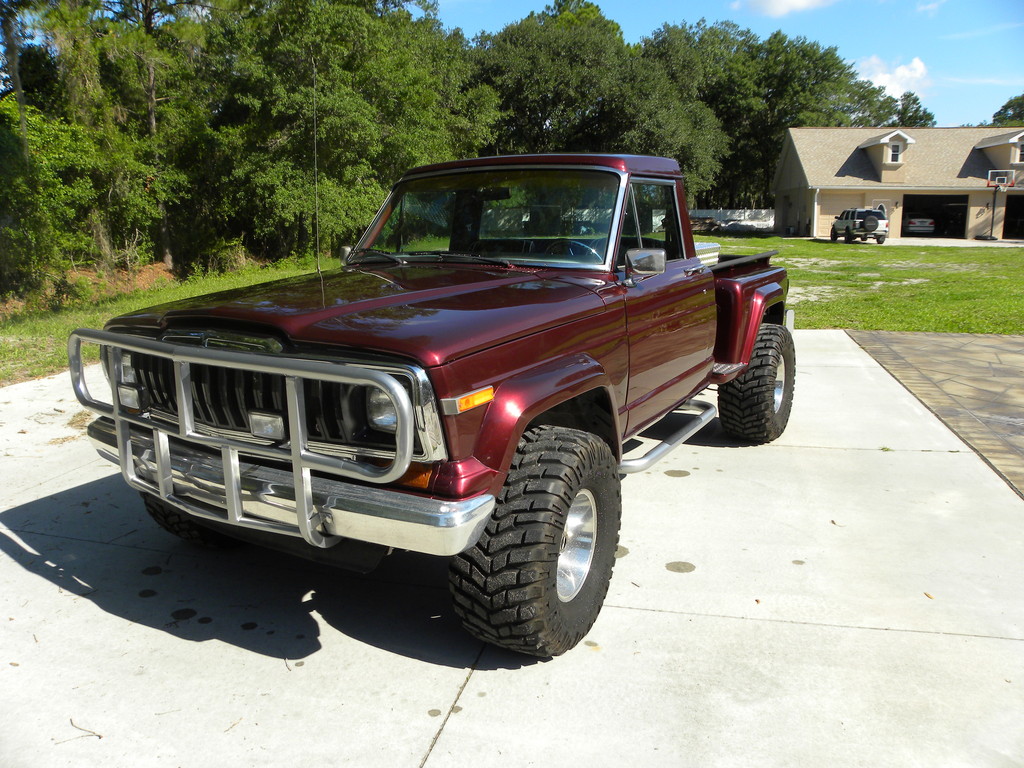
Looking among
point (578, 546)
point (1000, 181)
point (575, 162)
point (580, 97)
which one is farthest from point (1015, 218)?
point (578, 546)

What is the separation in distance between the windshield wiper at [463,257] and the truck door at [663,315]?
60cm

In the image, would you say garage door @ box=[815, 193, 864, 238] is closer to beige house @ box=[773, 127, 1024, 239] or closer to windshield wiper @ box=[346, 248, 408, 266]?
beige house @ box=[773, 127, 1024, 239]

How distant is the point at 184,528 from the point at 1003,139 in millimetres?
45227

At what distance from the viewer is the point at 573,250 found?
3.84 m

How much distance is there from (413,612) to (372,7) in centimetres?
2190

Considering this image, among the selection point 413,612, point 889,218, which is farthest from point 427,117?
point 889,218

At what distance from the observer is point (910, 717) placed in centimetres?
269

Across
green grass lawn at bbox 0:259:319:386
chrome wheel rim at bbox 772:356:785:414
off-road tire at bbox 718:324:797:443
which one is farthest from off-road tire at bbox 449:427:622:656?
green grass lawn at bbox 0:259:319:386

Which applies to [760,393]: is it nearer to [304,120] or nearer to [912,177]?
[304,120]

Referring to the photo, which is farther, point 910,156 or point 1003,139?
point 910,156

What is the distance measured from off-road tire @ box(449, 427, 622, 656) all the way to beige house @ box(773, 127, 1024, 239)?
130 ft

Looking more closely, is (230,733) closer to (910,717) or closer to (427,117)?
(910,717)

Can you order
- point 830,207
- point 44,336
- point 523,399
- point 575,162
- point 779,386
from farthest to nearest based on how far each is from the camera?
point 830,207 → point 44,336 → point 779,386 → point 575,162 → point 523,399

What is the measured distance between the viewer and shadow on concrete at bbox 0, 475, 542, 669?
126 inches
